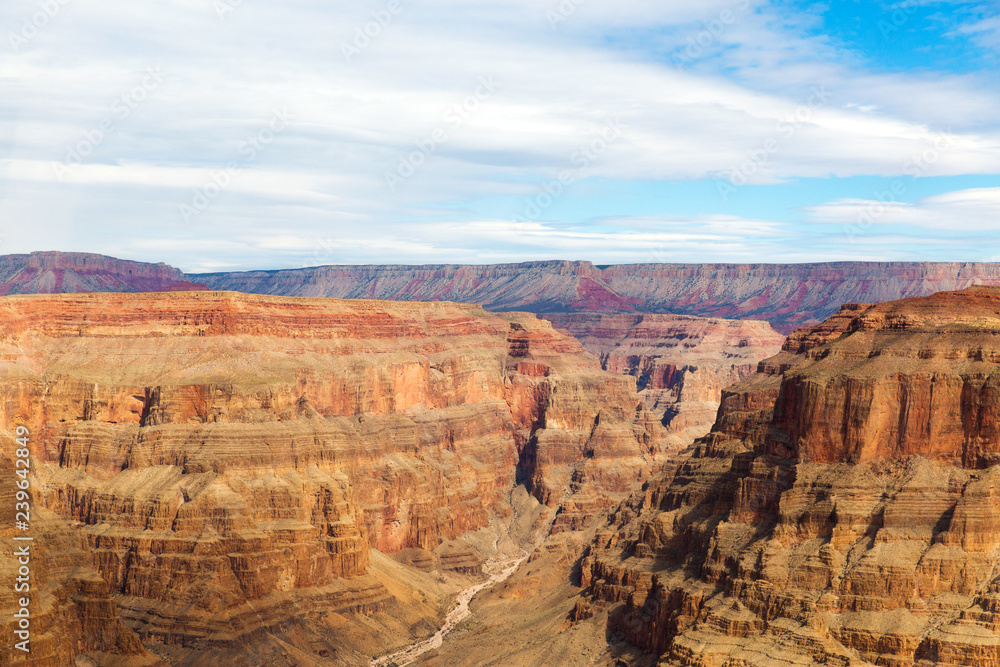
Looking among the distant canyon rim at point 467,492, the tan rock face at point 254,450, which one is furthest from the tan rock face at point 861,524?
the tan rock face at point 254,450

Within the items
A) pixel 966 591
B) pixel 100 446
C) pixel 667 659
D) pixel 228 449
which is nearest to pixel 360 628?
pixel 228 449

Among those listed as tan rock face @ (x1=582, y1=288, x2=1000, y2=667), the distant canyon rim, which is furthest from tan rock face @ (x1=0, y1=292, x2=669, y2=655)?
tan rock face @ (x1=582, y1=288, x2=1000, y2=667)

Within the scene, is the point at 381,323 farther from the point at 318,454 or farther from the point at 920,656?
the point at 920,656

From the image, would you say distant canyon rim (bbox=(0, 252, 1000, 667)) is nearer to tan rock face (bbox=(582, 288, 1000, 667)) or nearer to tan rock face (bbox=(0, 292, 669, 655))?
tan rock face (bbox=(582, 288, 1000, 667))

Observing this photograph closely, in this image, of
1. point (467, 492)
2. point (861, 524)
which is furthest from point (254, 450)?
point (861, 524)

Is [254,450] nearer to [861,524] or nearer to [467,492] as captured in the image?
[467,492]

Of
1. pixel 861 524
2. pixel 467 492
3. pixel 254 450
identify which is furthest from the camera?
pixel 467 492
